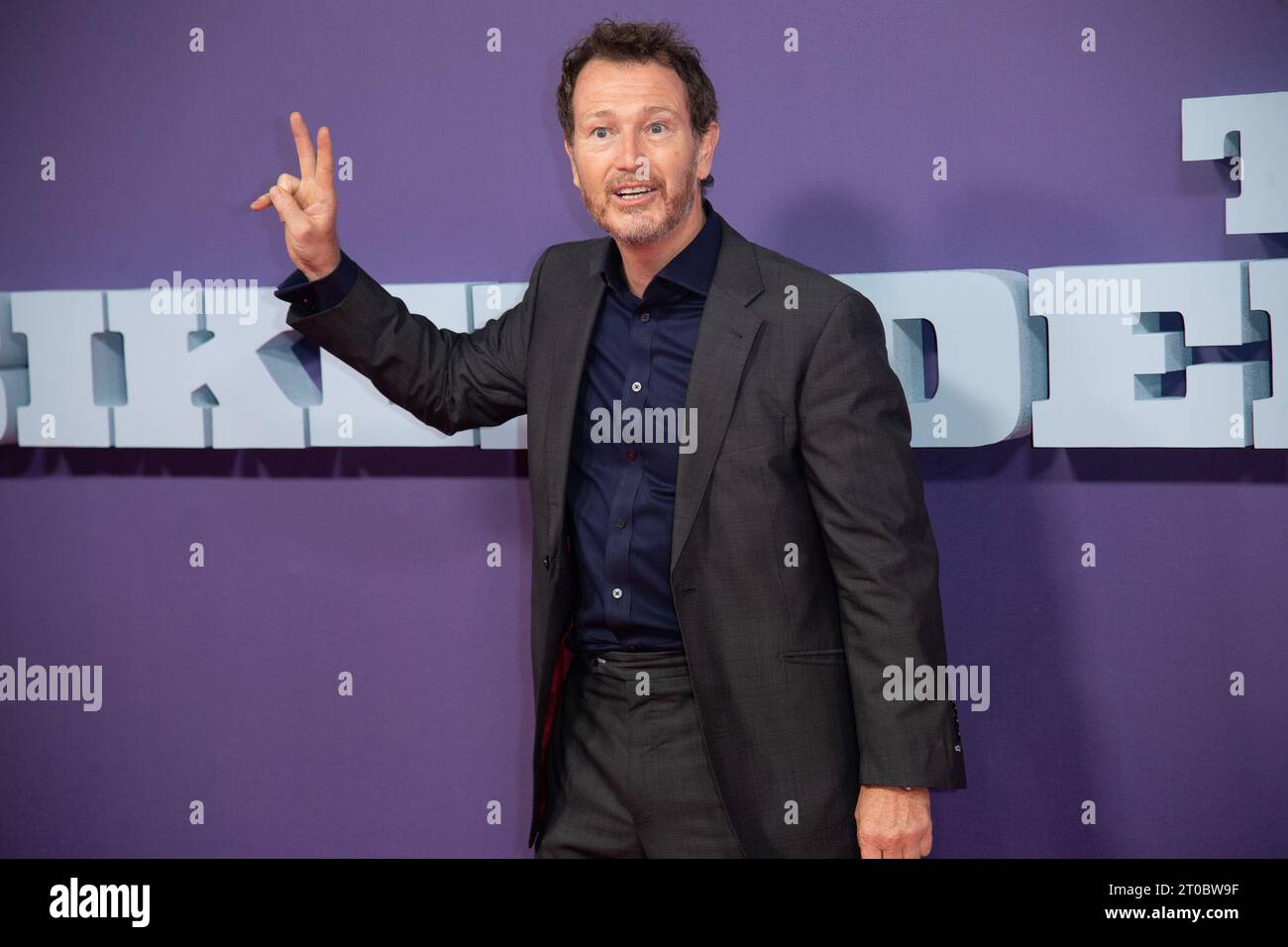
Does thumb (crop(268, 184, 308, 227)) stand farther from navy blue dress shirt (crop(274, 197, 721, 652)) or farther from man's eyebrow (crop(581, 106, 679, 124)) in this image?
man's eyebrow (crop(581, 106, 679, 124))

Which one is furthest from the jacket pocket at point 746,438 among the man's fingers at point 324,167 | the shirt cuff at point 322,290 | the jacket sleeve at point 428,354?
the man's fingers at point 324,167

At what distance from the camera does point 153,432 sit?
10.6 feet

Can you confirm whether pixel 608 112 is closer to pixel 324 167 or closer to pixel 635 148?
pixel 635 148

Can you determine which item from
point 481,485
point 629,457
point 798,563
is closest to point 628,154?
point 629,457

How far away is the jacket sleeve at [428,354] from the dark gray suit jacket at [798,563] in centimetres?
30

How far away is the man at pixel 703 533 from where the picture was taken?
7.11ft

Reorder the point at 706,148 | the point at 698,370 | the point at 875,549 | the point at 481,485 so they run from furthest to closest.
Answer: the point at 481,485 → the point at 706,148 → the point at 698,370 → the point at 875,549

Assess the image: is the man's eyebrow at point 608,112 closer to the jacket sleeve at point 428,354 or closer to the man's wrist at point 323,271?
the jacket sleeve at point 428,354

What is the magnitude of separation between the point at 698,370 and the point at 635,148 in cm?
44

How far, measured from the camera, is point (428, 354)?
253cm

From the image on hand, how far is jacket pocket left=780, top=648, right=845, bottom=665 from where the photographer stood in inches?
87.7

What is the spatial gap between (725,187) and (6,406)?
193cm

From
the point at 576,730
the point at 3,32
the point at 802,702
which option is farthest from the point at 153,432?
the point at 802,702
